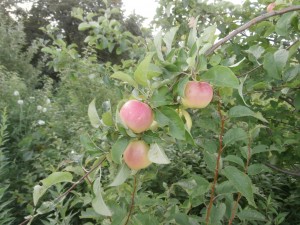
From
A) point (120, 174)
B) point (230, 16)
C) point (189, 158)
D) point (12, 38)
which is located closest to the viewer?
point (120, 174)

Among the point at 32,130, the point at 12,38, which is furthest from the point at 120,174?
the point at 12,38

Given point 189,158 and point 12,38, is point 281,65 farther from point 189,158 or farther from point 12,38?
point 12,38

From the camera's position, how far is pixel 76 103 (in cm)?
311

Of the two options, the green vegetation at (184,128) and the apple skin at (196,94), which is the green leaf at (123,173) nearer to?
the green vegetation at (184,128)

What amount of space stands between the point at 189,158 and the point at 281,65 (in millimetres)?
1027

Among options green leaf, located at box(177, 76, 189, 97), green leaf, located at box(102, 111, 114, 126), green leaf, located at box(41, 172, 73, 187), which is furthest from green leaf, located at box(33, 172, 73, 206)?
green leaf, located at box(177, 76, 189, 97)

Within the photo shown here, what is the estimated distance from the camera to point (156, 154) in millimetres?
504

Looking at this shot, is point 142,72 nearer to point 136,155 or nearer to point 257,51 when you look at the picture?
point 136,155

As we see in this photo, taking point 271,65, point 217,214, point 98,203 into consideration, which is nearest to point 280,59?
point 271,65

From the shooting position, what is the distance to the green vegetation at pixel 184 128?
534mm

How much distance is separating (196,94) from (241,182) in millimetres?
255

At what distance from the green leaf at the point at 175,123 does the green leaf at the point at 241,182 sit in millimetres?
231

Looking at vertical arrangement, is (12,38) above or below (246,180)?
below

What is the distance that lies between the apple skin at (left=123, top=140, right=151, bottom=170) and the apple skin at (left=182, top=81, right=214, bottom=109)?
10 cm
